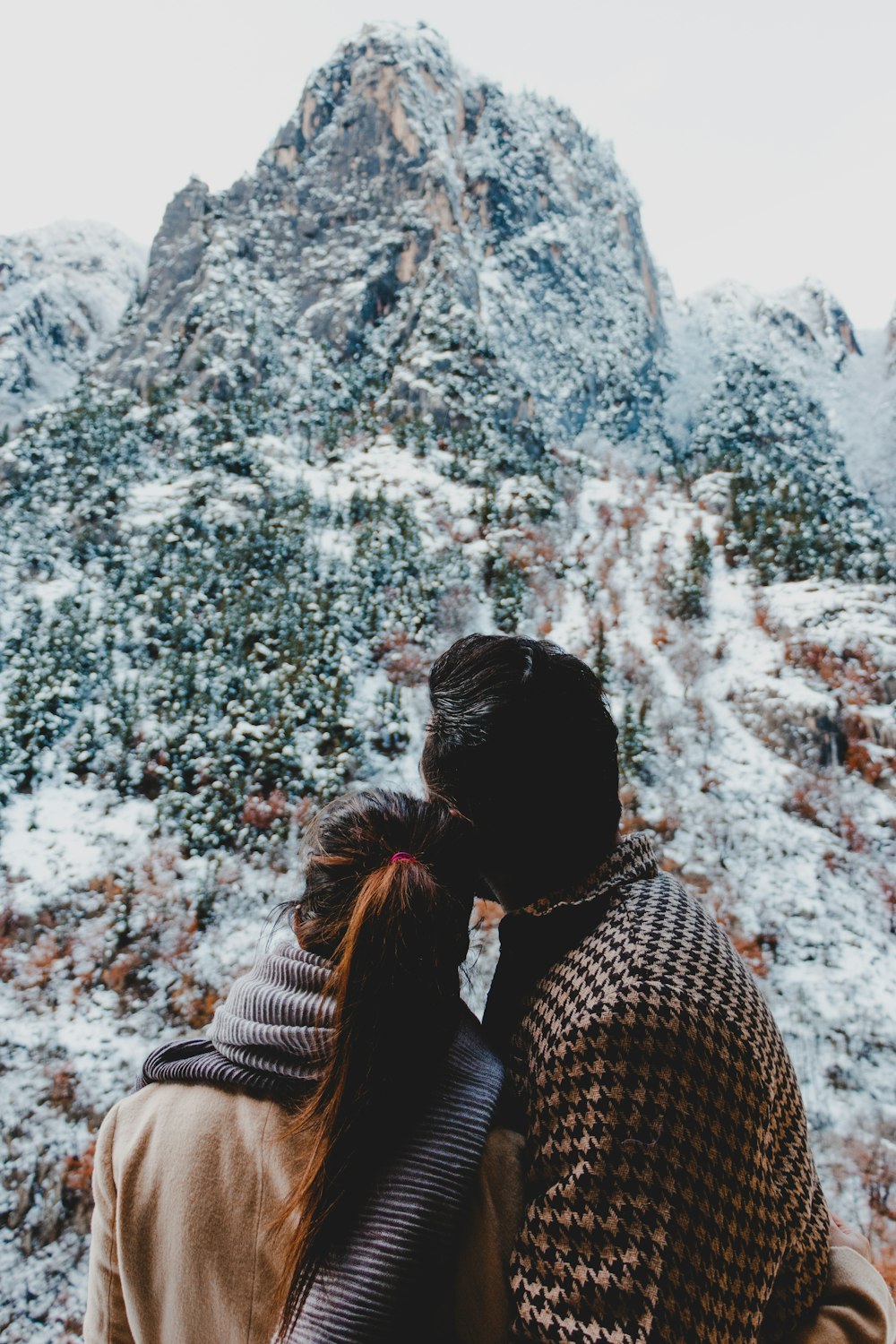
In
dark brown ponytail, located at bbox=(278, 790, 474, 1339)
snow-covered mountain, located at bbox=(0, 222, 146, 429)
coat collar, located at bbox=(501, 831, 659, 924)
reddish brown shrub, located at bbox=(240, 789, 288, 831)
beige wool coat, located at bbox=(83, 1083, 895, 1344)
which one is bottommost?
reddish brown shrub, located at bbox=(240, 789, 288, 831)

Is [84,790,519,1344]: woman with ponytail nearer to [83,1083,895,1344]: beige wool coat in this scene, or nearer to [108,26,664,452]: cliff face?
[83,1083,895,1344]: beige wool coat

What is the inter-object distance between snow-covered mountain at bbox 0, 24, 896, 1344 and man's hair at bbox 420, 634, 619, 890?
0.61m

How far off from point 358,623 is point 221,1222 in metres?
9.63

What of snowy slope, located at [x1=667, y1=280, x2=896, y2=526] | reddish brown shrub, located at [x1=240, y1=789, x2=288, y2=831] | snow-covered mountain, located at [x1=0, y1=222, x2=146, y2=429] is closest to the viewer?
reddish brown shrub, located at [x1=240, y1=789, x2=288, y2=831]

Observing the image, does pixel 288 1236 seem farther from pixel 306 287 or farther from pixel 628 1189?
pixel 306 287

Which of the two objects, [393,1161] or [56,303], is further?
[56,303]

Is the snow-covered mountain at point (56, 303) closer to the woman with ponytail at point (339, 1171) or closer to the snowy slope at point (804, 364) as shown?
the snowy slope at point (804, 364)

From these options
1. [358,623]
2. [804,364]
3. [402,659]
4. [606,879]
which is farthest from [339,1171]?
[804,364]

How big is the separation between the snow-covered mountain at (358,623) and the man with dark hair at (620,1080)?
633mm

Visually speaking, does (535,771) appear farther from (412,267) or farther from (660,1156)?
(412,267)

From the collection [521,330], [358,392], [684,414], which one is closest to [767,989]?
[358,392]

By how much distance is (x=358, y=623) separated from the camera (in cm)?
1031

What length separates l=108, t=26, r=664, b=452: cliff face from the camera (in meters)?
19.8

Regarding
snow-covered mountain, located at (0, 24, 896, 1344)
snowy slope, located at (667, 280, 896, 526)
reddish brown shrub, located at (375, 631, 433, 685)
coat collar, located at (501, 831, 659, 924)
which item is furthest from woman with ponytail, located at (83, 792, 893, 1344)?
snowy slope, located at (667, 280, 896, 526)
